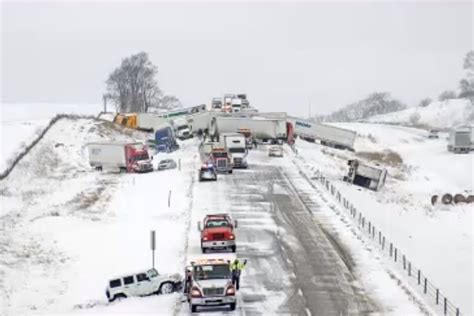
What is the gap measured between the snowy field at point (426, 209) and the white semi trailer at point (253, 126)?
3.49 m

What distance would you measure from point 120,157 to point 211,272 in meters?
42.0

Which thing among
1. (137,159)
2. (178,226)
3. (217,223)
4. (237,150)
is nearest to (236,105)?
(237,150)

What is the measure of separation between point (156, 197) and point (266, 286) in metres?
24.3

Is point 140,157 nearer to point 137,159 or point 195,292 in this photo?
point 137,159

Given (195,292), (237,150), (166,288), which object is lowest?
(166,288)

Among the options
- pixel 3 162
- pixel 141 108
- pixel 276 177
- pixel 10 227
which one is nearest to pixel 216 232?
pixel 10 227

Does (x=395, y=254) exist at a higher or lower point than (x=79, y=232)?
lower

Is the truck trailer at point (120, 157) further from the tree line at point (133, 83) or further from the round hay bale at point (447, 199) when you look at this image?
the tree line at point (133, 83)

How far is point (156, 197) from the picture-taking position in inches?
2243

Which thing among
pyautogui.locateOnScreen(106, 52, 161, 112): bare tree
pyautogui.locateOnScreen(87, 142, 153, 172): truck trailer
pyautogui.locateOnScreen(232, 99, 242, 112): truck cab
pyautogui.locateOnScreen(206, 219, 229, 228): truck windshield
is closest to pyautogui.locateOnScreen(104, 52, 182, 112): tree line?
pyautogui.locateOnScreen(106, 52, 161, 112): bare tree

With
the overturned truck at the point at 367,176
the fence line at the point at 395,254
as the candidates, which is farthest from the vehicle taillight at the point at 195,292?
the overturned truck at the point at 367,176

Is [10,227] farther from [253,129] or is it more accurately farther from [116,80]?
[116,80]

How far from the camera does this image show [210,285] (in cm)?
2983

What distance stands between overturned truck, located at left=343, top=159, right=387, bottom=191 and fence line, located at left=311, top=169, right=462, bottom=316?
327 cm
